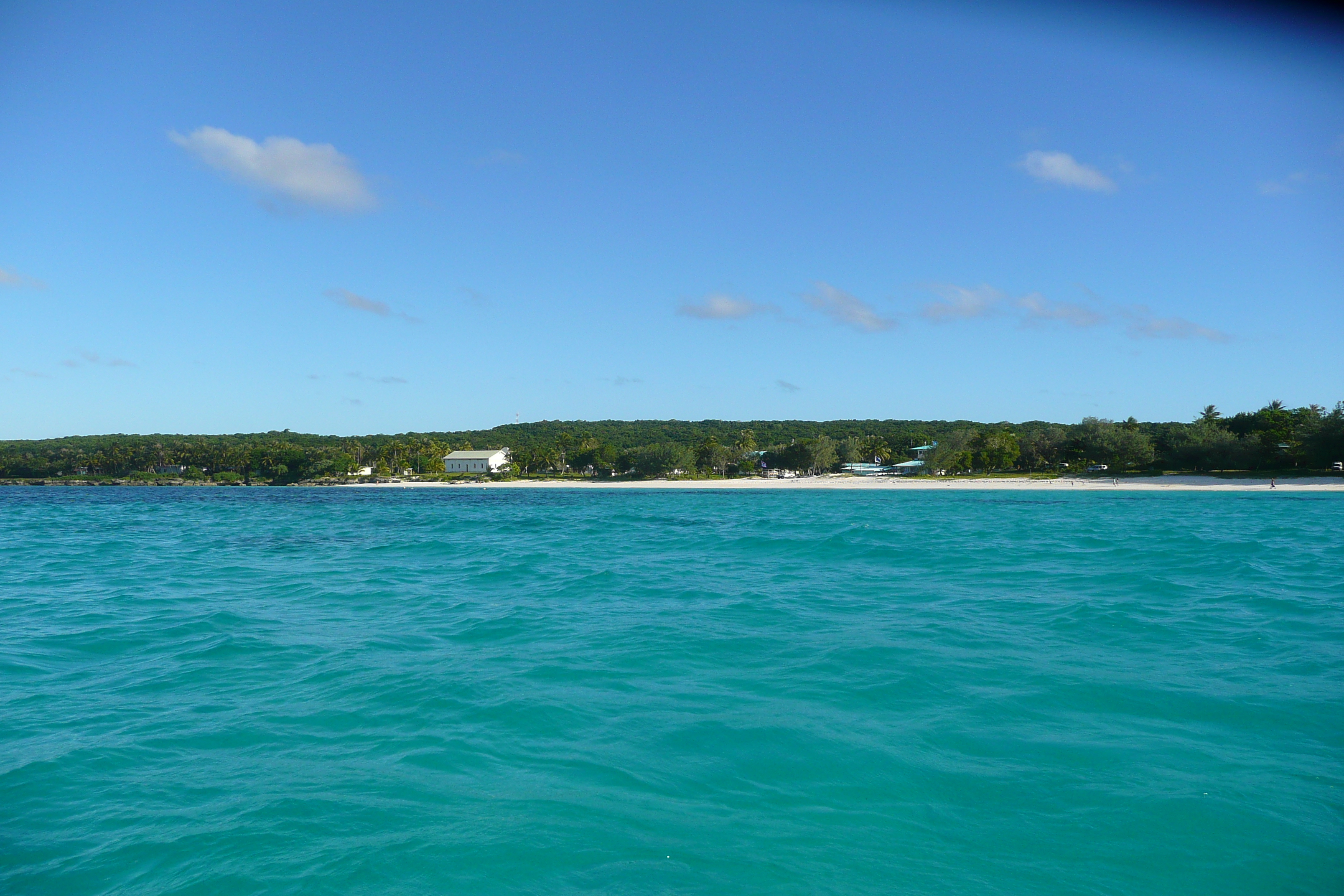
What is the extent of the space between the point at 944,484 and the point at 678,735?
7914 cm

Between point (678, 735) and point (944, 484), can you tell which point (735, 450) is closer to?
point (944, 484)

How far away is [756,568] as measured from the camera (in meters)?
17.5

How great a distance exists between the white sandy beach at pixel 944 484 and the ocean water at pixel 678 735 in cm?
6095

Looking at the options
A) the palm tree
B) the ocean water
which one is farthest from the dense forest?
the ocean water

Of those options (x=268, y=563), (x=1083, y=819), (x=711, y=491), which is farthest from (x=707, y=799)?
(x=711, y=491)

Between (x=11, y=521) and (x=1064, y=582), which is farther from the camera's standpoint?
(x=11, y=521)

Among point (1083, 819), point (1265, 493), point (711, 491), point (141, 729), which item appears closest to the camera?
point (1083, 819)

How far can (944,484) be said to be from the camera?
79938 mm

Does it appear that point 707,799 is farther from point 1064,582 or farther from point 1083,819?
point 1064,582

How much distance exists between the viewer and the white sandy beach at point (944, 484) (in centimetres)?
6550

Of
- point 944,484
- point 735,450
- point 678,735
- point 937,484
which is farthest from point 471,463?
point 678,735

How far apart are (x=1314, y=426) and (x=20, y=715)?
89.3m

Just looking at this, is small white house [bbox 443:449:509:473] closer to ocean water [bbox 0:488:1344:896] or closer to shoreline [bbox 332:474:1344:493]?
shoreline [bbox 332:474:1344:493]

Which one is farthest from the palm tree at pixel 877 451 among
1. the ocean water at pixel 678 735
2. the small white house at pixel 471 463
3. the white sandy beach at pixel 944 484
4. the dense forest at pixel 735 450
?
the ocean water at pixel 678 735
